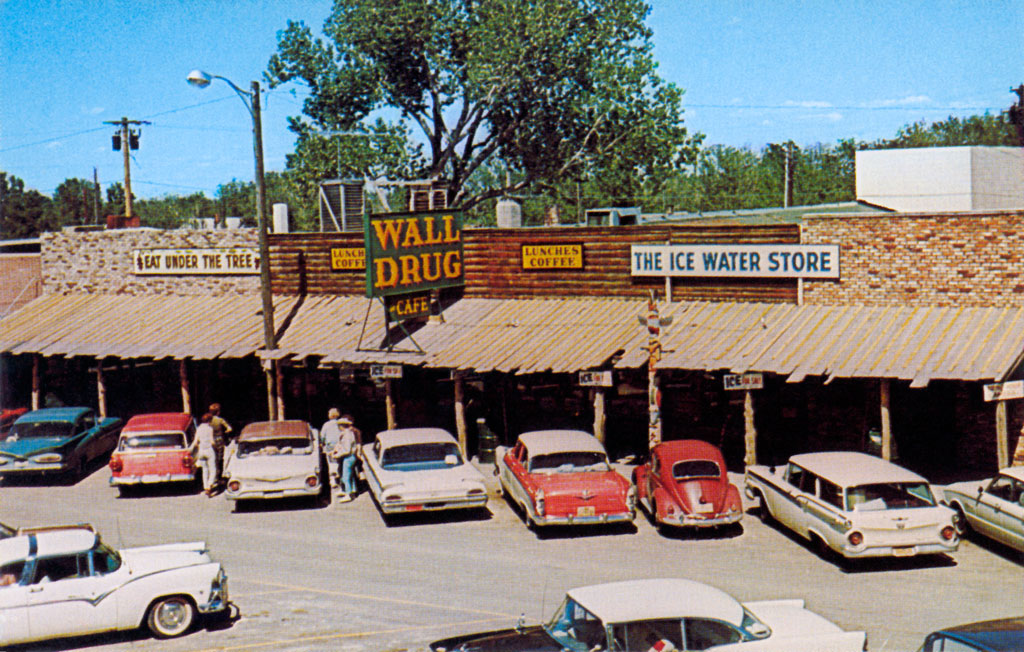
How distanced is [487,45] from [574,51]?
4.39m

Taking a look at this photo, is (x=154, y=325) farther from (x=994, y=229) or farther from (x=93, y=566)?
(x=994, y=229)

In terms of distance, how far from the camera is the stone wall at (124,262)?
30.6 meters

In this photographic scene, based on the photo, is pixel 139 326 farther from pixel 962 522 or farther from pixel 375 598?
pixel 962 522

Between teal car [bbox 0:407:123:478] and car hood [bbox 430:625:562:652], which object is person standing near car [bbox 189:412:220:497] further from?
car hood [bbox 430:625:562:652]

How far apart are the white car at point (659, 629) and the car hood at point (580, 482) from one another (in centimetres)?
689

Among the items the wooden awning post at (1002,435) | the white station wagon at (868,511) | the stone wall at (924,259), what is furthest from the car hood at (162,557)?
the stone wall at (924,259)

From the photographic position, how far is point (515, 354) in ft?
78.1

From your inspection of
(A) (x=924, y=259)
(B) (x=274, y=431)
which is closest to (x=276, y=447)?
(B) (x=274, y=431)

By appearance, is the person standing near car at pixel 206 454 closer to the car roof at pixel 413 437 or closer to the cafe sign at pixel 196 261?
the car roof at pixel 413 437

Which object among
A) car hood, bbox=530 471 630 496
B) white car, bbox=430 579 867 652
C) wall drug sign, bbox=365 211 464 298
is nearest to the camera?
white car, bbox=430 579 867 652

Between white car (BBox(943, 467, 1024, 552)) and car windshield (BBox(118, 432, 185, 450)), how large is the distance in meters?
15.5

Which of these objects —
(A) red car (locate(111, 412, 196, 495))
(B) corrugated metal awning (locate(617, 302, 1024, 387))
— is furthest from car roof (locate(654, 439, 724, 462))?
(A) red car (locate(111, 412, 196, 495))

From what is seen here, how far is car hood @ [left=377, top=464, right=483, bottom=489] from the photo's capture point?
1912 centimetres

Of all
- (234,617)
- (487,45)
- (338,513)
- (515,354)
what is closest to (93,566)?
(234,617)
